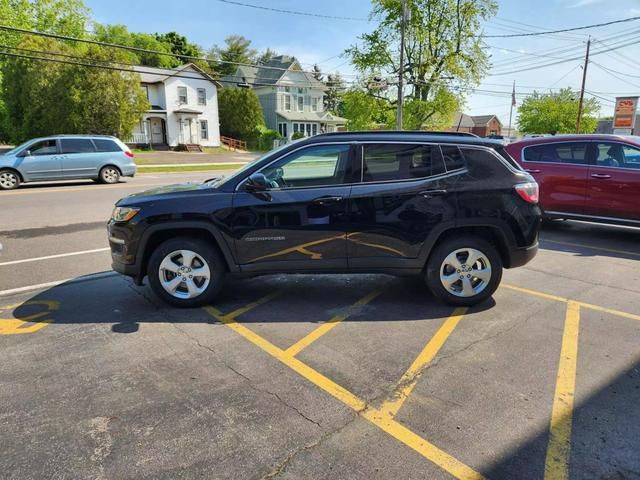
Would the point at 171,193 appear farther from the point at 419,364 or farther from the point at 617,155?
the point at 617,155

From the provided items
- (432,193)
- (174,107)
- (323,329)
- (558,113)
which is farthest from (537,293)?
(558,113)

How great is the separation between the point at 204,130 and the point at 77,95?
1622cm

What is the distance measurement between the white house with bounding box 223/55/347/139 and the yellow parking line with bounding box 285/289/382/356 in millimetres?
48162

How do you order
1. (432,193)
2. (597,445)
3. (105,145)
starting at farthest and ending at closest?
(105,145), (432,193), (597,445)

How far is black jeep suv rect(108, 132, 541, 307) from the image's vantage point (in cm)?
437

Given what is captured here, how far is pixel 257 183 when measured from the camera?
4.30 m

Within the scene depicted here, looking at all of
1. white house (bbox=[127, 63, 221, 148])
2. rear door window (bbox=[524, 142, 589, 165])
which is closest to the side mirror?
rear door window (bbox=[524, 142, 589, 165])

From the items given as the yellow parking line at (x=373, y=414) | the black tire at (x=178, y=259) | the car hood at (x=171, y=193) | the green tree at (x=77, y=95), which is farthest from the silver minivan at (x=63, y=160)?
the green tree at (x=77, y=95)

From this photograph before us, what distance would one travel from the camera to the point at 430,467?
7.85 ft

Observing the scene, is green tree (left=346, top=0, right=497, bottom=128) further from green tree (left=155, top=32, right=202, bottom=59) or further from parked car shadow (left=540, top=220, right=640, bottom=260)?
green tree (left=155, top=32, right=202, bottom=59)

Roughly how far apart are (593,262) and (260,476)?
6091mm

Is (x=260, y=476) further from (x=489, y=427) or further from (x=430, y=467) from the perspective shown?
(x=489, y=427)

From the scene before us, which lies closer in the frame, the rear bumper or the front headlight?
the front headlight

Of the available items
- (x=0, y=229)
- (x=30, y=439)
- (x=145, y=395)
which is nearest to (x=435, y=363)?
(x=145, y=395)
